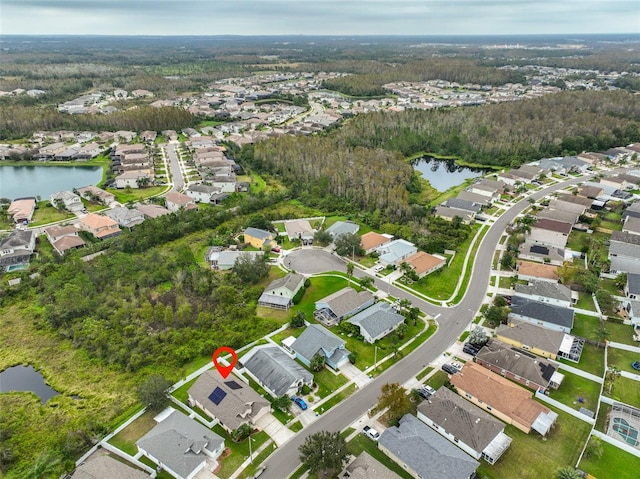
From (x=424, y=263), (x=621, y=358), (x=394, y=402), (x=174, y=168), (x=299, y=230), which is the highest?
(x=174, y=168)

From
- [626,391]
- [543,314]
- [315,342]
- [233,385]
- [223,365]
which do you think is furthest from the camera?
[543,314]

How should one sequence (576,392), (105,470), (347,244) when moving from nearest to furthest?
(105,470)
(576,392)
(347,244)

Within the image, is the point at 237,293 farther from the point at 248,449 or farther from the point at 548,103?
the point at 548,103

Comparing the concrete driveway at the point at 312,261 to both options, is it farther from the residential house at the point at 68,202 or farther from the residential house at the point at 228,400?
the residential house at the point at 68,202

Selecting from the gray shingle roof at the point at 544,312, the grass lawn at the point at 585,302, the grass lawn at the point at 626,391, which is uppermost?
the gray shingle roof at the point at 544,312

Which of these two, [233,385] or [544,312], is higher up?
[544,312]

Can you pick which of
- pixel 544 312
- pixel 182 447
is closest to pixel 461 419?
pixel 544 312

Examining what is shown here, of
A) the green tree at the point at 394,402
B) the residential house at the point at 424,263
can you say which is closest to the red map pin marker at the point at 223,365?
the green tree at the point at 394,402

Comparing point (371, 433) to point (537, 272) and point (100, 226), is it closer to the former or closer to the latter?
point (537, 272)
